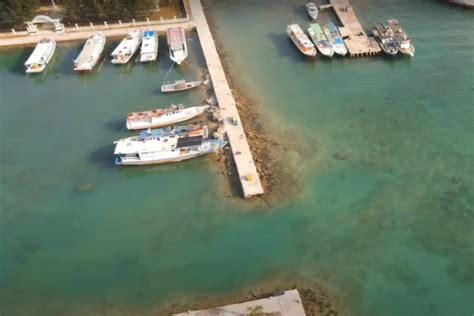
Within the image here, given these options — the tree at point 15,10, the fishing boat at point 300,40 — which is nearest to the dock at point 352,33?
the fishing boat at point 300,40

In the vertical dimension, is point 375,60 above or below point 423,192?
above

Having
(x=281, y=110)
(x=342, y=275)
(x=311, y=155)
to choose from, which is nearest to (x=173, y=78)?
(x=281, y=110)

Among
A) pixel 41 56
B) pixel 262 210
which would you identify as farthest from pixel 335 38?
pixel 41 56

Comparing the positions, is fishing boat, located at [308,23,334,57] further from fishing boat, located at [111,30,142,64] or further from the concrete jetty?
fishing boat, located at [111,30,142,64]

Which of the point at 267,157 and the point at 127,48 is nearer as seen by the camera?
the point at 267,157

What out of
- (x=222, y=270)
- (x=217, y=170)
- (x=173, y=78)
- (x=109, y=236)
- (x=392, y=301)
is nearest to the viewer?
(x=392, y=301)

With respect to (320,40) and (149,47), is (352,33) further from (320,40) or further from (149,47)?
(149,47)

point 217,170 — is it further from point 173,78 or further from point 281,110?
point 173,78
